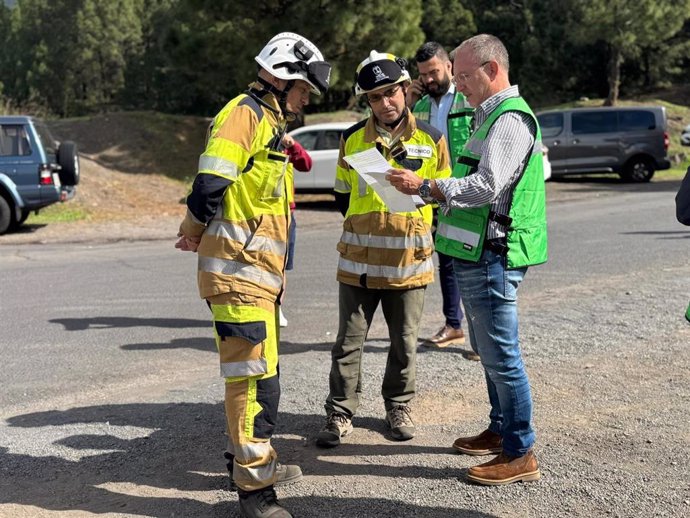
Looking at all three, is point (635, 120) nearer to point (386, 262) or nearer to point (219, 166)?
point (386, 262)

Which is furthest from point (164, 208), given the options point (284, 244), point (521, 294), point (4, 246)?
point (284, 244)

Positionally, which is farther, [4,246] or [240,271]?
[4,246]

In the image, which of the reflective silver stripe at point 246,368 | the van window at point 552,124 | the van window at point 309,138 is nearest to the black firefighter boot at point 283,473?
the reflective silver stripe at point 246,368

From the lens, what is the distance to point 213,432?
480cm

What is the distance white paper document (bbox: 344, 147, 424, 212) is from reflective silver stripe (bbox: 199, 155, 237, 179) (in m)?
0.72

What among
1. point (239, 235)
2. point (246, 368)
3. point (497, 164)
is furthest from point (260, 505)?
point (497, 164)

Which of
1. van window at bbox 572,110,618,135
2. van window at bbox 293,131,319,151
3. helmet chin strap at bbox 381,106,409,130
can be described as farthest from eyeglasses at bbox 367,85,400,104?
van window at bbox 572,110,618,135

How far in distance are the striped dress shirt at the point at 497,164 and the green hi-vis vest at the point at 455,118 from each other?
1.96 m

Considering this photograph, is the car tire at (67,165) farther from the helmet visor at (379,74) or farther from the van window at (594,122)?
the van window at (594,122)

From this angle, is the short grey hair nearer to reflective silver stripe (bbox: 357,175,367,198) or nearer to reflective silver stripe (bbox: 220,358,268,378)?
reflective silver stripe (bbox: 357,175,367,198)

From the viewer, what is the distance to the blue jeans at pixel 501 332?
385cm

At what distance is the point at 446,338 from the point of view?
256 inches

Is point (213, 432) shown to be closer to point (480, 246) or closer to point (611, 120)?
point (480, 246)

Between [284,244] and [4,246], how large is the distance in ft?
35.3
